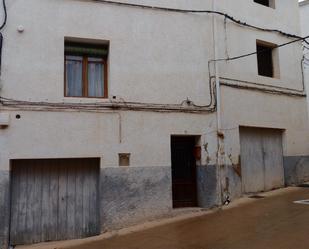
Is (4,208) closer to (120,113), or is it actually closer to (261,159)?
(120,113)

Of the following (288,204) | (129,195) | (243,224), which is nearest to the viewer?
(243,224)

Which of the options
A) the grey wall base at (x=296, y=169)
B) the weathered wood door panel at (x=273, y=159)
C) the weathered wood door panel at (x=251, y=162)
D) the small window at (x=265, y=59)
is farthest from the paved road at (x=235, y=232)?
the small window at (x=265, y=59)

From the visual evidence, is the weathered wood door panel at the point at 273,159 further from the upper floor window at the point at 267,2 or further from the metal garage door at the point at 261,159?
the upper floor window at the point at 267,2

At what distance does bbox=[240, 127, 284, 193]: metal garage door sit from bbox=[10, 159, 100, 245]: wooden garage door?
4387mm

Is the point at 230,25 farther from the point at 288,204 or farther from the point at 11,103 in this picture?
the point at 11,103

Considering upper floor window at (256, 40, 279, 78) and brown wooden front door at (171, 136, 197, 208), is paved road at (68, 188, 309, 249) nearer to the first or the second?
brown wooden front door at (171, 136, 197, 208)

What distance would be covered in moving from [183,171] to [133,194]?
165cm

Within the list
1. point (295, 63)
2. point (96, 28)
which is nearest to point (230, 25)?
point (295, 63)

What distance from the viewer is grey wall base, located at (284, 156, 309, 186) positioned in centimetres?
1082

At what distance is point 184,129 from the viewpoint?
8.62 metres

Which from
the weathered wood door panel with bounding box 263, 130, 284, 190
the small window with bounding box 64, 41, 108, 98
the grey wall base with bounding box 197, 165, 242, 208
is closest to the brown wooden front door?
the grey wall base with bounding box 197, 165, 242, 208

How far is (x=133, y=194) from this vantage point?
312 inches

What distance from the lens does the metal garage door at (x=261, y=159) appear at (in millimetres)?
9945

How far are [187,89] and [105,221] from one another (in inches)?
147
